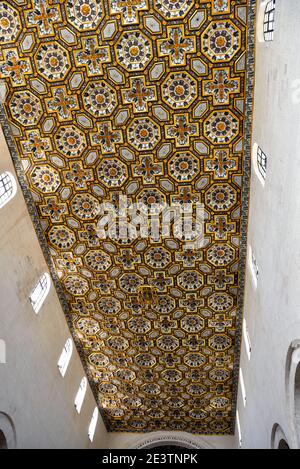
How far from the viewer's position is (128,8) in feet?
19.1

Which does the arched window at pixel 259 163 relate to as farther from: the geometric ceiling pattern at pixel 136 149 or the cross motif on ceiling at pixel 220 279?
the cross motif on ceiling at pixel 220 279

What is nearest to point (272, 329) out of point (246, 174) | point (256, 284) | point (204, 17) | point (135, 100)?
point (256, 284)

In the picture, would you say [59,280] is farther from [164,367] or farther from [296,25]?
[296,25]

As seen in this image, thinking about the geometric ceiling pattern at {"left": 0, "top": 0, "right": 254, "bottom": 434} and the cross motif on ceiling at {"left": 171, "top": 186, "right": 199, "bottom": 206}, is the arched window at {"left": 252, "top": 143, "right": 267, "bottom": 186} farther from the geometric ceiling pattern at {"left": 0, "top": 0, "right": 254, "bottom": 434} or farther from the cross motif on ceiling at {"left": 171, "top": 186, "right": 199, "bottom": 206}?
the cross motif on ceiling at {"left": 171, "top": 186, "right": 199, "bottom": 206}

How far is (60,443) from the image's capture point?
8531mm

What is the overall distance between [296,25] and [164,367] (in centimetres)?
968

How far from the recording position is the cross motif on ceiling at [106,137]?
692cm

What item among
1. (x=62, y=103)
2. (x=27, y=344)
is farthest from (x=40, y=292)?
(x=62, y=103)

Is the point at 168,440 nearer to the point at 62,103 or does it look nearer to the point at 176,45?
the point at 62,103

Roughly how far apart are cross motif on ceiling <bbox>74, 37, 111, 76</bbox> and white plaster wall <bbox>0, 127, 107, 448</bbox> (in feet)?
6.94

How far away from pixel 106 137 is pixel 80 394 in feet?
24.7

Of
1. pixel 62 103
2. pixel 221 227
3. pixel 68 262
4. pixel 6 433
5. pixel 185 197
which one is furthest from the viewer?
pixel 68 262

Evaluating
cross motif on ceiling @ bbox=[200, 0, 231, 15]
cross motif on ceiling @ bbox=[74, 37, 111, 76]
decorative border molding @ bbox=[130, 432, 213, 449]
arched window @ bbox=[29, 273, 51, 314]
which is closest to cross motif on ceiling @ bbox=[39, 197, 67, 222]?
arched window @ bbox=[29, 273, 51, 314]

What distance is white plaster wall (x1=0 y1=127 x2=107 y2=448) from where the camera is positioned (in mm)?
6410
